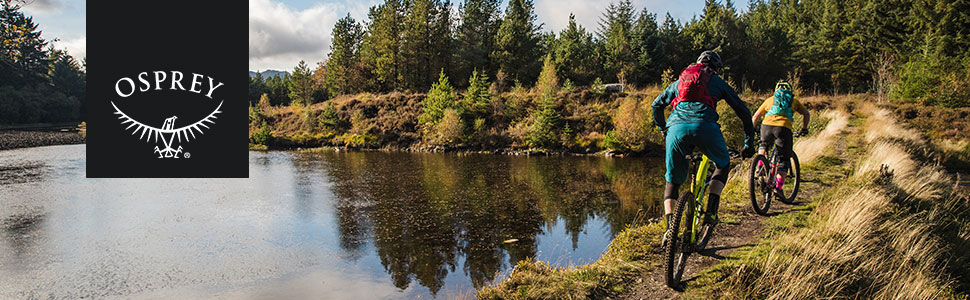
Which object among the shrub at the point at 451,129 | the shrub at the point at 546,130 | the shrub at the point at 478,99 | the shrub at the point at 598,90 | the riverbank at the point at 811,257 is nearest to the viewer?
the riverbank at the point at 811,257

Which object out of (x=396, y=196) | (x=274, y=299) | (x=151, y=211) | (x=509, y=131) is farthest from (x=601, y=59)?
(x=274, y=299)

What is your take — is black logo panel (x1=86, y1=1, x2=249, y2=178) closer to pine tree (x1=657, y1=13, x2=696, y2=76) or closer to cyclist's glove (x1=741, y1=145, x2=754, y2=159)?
cyclist's glove (x1=741, y1=145, x2=754, y2=159)

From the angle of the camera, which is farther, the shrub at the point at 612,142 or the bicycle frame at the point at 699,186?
the shrub at the point at 612,142

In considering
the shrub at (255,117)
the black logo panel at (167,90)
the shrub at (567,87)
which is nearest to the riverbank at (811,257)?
the black logo panel at (167,90)

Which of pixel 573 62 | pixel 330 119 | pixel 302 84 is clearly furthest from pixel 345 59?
pixel 573 62

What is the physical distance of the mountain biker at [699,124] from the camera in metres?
3.97

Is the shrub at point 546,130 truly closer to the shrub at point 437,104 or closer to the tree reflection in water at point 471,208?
the shrub at point 437,104

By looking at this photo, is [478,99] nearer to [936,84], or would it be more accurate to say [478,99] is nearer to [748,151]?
[936,84]

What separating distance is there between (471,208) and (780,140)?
290 inches

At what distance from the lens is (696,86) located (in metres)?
4.07

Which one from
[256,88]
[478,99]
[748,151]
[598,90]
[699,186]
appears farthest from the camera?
[256,88]

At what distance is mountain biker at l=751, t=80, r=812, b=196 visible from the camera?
6.74 meters

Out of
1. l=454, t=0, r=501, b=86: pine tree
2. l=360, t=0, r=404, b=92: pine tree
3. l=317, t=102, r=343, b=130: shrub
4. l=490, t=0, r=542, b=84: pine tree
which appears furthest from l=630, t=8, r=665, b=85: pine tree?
l=317, t=102, r=343, b=130: shrub

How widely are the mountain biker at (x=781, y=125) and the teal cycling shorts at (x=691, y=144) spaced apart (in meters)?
3.18
